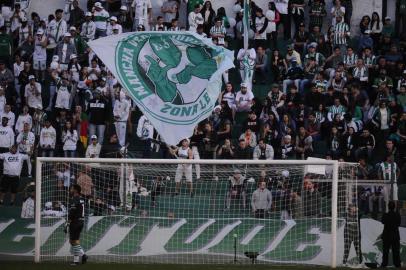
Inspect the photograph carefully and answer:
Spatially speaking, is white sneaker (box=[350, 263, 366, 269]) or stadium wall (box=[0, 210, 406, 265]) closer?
white sneaker (box=[350, 263, 366, 269])

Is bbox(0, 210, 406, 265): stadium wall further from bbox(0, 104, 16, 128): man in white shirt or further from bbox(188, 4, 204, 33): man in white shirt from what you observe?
bbox(188, 4, 204, 33): man in white shirt

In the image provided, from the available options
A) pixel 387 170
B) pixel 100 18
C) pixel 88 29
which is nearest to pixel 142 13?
pixel 100 18

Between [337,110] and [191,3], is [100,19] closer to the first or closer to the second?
[191,3]

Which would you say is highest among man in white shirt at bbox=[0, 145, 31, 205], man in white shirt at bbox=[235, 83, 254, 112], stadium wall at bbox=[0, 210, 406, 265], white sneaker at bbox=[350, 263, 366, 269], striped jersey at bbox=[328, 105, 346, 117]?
man in white shirt at bbox=[235, 83, 254, 112]

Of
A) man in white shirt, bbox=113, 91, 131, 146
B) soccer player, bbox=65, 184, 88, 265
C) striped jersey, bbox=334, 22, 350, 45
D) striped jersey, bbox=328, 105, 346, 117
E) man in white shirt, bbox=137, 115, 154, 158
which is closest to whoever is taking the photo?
soccer player, bbox=65, 184, 88, 265

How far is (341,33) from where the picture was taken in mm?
35969

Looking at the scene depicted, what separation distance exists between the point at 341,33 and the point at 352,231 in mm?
10837

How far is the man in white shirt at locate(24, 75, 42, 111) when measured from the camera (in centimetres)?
3341

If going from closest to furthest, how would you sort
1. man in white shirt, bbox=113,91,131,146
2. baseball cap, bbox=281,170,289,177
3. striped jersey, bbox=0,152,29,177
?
1. baseball cap, bbox=281,170,289,177
2. striped jersey, bbox=0,152,29,177
3. man in white shirt, bbox=113,91,131,146

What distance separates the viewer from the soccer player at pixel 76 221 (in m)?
25.2

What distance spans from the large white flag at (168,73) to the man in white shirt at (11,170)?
6.37m

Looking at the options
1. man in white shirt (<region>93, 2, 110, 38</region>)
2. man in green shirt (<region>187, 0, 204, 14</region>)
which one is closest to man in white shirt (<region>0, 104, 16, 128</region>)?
man in white shirt (<region>93, 2, 110, 38</region>)

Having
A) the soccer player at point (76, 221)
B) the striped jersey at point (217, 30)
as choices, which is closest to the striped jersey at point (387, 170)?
the striped jersey at point (217, 30)

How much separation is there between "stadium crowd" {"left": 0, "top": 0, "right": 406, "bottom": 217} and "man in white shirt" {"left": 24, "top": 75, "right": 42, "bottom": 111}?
26 millimetres
